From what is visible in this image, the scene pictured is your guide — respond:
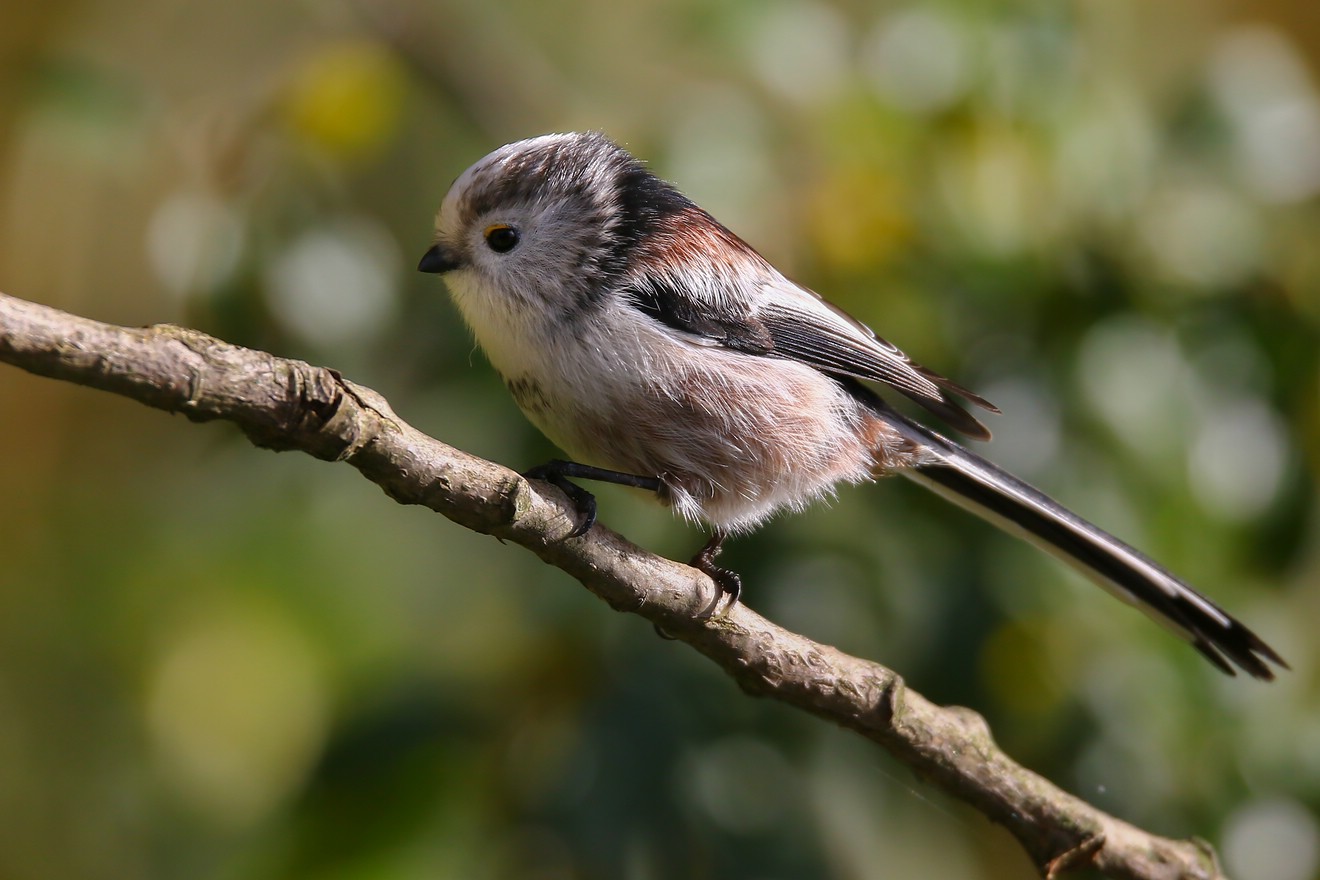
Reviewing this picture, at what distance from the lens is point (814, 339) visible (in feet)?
7.46

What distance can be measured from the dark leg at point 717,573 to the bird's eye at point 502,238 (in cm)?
63

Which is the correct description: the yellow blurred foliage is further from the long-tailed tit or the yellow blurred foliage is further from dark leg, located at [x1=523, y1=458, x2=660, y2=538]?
dark leg, located at [x1=523, y1=458, x2=660, y2=538]

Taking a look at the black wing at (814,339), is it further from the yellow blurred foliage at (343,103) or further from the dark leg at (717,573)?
the yellow blurred foliage at (343,103)

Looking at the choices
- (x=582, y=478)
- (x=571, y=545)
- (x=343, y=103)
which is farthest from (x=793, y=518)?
(x=343, y=103)

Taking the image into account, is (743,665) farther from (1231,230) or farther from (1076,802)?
(1231,230)

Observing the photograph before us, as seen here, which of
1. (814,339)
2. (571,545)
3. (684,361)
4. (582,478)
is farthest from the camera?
(814,339)

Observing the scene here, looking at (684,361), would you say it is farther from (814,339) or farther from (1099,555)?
(1099,555)

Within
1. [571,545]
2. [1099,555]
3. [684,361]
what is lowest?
[571,545]

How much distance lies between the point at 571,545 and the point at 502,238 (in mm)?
772

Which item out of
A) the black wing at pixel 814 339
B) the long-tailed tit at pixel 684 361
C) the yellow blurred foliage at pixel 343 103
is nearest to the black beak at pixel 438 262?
the long-tailed tit at pixel 684 361

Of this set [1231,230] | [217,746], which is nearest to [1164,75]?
[1231,230]

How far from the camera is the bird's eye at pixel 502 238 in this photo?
2066 millimetres

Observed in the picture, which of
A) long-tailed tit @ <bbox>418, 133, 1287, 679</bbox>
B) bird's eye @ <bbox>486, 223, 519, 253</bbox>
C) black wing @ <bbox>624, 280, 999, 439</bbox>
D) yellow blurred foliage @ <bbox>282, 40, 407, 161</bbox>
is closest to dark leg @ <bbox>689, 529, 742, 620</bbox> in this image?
long-tailed tit @ <bbox>418, 133, 1287, 679</bbox>

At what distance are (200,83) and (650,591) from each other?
2.83 metres
